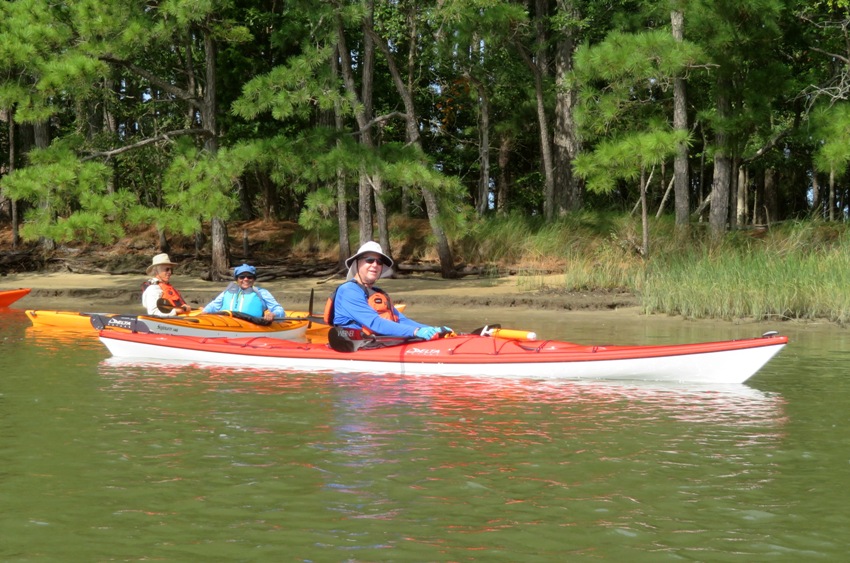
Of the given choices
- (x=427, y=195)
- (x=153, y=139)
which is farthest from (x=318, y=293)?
(x=153, y=139)

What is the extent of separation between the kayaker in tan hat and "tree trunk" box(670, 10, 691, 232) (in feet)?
28.1

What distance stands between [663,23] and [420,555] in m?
20.1

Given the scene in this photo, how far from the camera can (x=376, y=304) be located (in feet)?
34.9

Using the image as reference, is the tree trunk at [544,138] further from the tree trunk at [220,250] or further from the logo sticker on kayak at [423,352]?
the logo sticker on kayak at [423,352]

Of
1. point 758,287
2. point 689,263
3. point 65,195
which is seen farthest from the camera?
point 65,195

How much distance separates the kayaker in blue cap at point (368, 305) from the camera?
1027cm

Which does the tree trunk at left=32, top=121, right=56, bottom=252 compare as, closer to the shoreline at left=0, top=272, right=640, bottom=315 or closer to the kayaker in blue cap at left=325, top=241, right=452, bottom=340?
the shoreline at left=0, top=272, right=640, bottom=315

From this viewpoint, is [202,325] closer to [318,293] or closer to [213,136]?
[318,293]

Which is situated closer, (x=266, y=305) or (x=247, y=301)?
(x=247, y=301)

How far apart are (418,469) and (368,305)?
4.18 m

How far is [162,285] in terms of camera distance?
13742 millimetres

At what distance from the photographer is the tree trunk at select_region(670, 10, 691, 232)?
18.9 meters

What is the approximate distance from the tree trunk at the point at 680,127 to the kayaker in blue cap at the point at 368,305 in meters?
8.83

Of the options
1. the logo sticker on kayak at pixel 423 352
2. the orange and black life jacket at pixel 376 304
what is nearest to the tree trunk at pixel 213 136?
the orange and black life jacket at pixel 376 304
